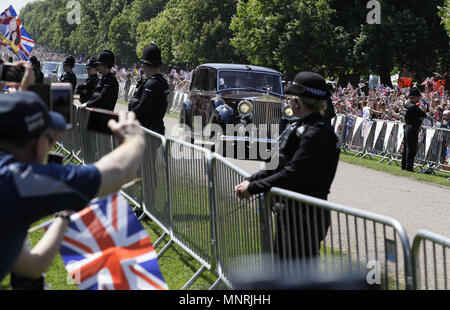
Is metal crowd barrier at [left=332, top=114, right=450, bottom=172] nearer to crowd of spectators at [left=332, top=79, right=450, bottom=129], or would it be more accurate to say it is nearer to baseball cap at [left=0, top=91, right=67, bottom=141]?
crowd of spectators at [left=332, top=79, right=450, bottom=129]

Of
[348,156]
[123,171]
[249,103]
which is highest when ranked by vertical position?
A: [123,171]

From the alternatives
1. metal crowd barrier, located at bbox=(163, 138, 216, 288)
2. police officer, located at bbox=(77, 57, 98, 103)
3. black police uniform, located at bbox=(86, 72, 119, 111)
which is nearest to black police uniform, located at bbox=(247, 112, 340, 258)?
metal crowd barrier, located at bbox=(163, 138, 216, 288)

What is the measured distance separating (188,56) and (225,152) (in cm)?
3160

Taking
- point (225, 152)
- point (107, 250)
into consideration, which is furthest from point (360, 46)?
point (107, 250)

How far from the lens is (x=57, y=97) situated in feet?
11.5

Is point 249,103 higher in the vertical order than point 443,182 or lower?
higher

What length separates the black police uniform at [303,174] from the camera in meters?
4.25

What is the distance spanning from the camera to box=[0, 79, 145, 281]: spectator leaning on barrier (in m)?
2.56

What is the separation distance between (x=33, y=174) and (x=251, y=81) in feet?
45.0

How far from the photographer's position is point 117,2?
292 feet

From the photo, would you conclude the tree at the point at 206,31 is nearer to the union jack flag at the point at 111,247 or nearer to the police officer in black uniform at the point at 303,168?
the police officer in black uniform at the point at 303,168

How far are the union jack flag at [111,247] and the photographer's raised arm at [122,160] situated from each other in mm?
1237

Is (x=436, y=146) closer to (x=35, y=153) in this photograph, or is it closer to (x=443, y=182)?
(x=443, y=182)

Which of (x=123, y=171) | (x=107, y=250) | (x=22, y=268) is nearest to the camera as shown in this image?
(x=123, y=171)
